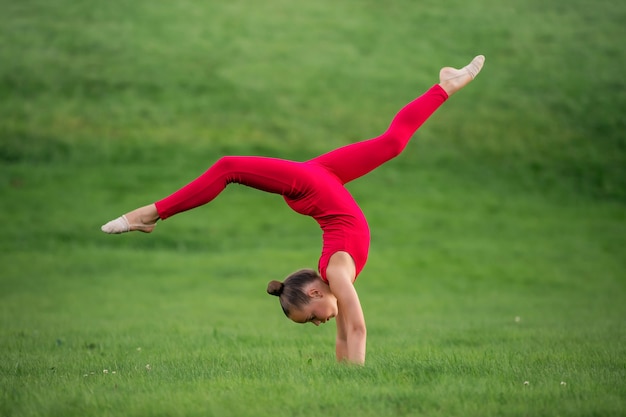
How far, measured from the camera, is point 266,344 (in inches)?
377

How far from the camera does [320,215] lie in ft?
24.1

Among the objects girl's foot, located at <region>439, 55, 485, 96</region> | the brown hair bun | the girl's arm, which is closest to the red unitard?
the girl's arm

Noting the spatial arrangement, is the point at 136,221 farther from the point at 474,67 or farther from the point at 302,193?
the point at 474,67

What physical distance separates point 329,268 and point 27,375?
2.93 m

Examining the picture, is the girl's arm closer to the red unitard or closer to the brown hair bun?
the red unitard

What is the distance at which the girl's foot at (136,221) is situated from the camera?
7129 millimetres

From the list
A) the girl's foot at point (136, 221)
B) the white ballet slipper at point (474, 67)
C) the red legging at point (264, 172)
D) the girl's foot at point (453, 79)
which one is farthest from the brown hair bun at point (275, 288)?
the white ballet slipper at point (474, 67)

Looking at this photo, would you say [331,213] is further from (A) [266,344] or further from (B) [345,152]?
(A) [266,344]

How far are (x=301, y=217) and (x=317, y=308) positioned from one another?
2047 cm

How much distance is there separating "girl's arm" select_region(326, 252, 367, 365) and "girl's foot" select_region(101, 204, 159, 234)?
176 centimetres

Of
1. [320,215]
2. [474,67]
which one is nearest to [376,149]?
[320,215]

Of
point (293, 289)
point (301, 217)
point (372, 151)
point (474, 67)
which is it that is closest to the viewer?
point (293, 289)

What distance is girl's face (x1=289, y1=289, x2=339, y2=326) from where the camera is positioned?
6.83 m

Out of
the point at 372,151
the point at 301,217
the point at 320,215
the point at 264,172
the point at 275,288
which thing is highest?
the point at 301,217
